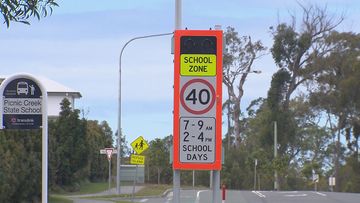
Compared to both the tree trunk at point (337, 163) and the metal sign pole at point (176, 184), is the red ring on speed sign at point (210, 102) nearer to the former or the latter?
the metal sign pole at point (176, 184)

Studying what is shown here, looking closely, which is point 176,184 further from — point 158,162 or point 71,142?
point 158,162

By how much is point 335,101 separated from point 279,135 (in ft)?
19.8

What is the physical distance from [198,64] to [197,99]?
48cm

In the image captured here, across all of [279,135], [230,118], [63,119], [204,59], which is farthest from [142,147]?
[230,118]

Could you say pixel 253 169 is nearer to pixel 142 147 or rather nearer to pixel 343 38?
pixel 343 38

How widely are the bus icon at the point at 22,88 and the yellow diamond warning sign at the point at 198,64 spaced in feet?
6.67

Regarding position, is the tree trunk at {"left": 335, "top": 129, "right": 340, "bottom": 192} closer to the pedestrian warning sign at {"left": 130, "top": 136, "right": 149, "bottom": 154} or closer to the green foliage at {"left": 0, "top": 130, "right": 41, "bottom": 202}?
the pedestrian warning sign at {"left": 130, "top": 136, "right": 149, "bottom": 154}

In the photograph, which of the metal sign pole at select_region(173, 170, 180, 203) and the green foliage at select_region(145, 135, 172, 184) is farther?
the green foliage at select_region(145, 135, 172, 184)

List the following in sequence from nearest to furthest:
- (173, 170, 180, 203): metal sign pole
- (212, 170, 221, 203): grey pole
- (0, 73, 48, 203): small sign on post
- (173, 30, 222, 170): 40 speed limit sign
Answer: (0, 73, 48, 203): small sign on post → (173, 30, 222, 170): 40 speed limit sign → (212, 170, 221, 203): grey pole → (173, 170, 180, 203): metal sign pole

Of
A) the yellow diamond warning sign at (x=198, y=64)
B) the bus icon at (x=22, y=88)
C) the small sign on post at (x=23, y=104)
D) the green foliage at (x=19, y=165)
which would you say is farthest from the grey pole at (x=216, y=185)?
the green foliage at (x=19, y=165)

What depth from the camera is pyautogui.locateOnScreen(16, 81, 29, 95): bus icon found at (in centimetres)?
1063

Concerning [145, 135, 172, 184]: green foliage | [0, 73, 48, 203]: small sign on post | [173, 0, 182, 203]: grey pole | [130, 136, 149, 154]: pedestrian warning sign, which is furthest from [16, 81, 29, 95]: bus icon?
[145, 135, 172, 184]: green foliage

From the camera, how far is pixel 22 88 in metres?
10.7

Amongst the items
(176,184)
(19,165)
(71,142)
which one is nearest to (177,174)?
(176,184)
